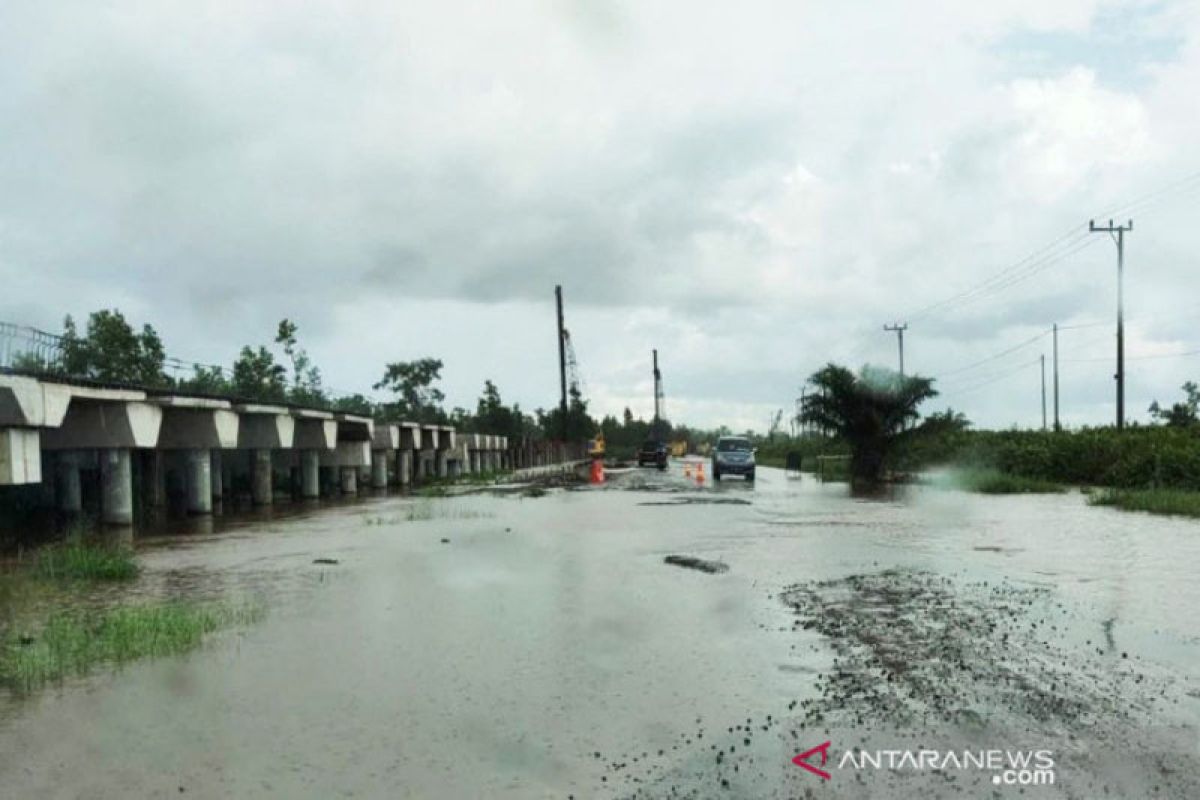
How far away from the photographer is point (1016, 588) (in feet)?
40.1

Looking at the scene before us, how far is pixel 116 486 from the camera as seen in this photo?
2825 cm

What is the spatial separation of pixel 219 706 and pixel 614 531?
45.7 ft

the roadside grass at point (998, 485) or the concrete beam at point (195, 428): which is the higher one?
the concrete beam at point (195, 428)

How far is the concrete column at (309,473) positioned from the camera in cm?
4547

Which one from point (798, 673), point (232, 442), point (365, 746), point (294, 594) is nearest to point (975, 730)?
point (798, 673)

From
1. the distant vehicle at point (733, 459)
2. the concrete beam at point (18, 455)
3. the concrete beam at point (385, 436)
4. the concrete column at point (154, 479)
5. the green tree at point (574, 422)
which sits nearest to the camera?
the concrete beam at point (18, 455)

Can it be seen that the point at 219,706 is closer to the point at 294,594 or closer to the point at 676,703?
the point at 676,703

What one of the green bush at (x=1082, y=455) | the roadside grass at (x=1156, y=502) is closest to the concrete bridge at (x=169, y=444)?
the roadside grass at (x=1156, y=502)

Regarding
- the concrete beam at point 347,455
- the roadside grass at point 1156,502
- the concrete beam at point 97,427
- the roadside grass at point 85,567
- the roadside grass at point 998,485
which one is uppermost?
the concrete beam at point 97,427

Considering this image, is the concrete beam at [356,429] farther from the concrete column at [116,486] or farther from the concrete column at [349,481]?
the concrete column at [116,486]

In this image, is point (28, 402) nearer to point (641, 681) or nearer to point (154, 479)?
point (641, 681)

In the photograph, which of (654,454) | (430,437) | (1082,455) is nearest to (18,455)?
(1082,455)

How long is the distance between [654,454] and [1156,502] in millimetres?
48302

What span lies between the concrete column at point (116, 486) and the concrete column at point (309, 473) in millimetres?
16794
